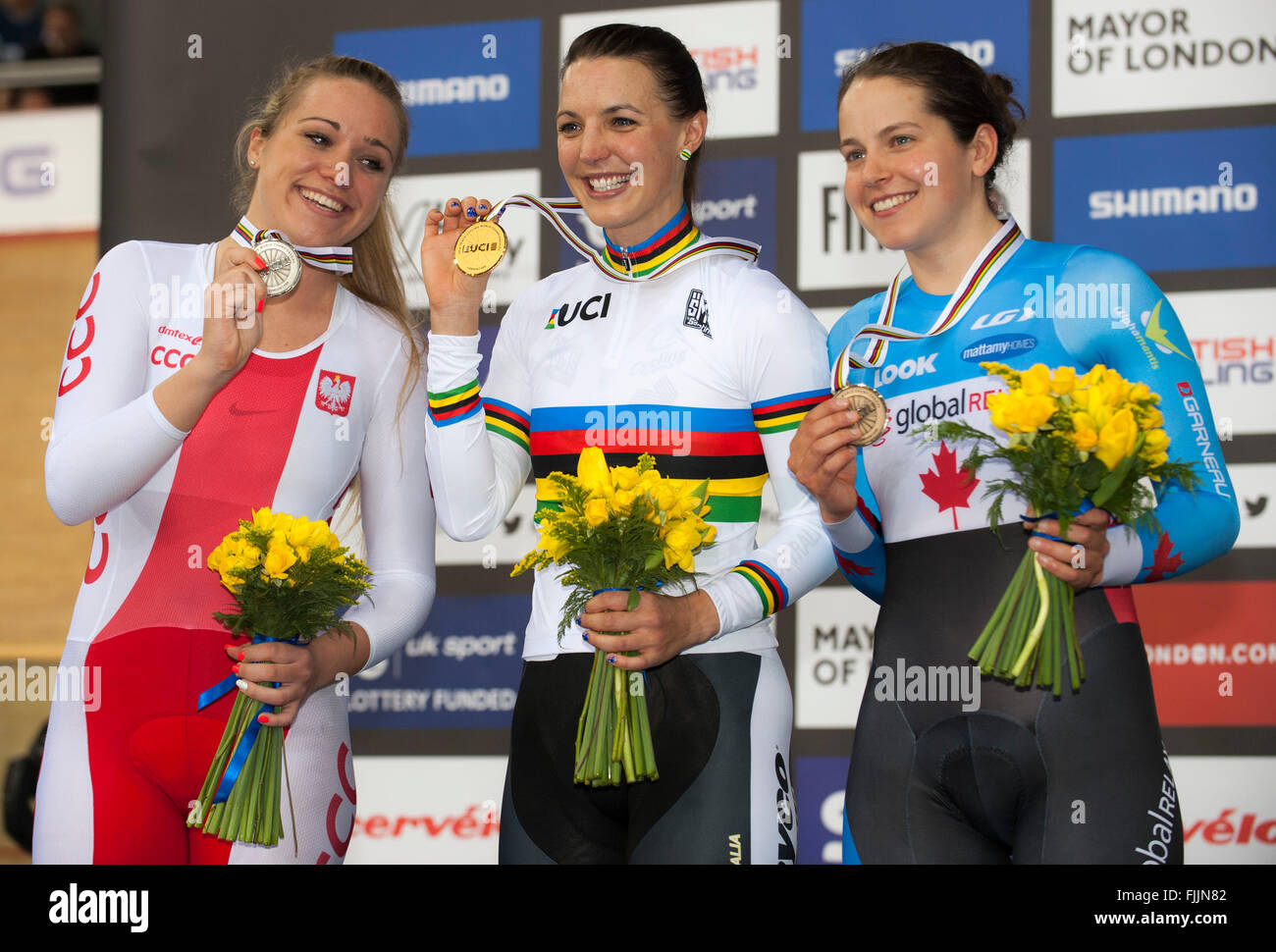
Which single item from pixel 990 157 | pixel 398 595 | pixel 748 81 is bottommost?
pixel 398 595

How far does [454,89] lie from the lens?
3.91m

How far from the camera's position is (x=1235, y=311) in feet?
11.4

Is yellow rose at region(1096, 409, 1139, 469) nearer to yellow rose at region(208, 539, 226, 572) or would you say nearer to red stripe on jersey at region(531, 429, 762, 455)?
red stripe on jersey at region(531, 429, 762, 455)

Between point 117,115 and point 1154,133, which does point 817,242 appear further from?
point 117,115

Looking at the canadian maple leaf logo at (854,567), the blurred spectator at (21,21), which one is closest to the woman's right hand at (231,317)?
the canadian maple leaf logo at (854,567)

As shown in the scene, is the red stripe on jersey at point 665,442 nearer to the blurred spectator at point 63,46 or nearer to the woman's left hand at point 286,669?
the woman's left hand at point 286,669

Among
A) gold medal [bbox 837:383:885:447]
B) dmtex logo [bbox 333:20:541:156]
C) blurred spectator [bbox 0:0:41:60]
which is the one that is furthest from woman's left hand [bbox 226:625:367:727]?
blurred spectator [bbox 0:0:41:60]

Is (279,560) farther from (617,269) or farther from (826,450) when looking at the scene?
(826,450)

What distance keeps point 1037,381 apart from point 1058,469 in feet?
0.49

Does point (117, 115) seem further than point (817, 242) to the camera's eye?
Yes

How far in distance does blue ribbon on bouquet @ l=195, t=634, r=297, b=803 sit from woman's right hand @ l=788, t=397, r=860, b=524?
39.6 inches

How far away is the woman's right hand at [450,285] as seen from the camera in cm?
261
